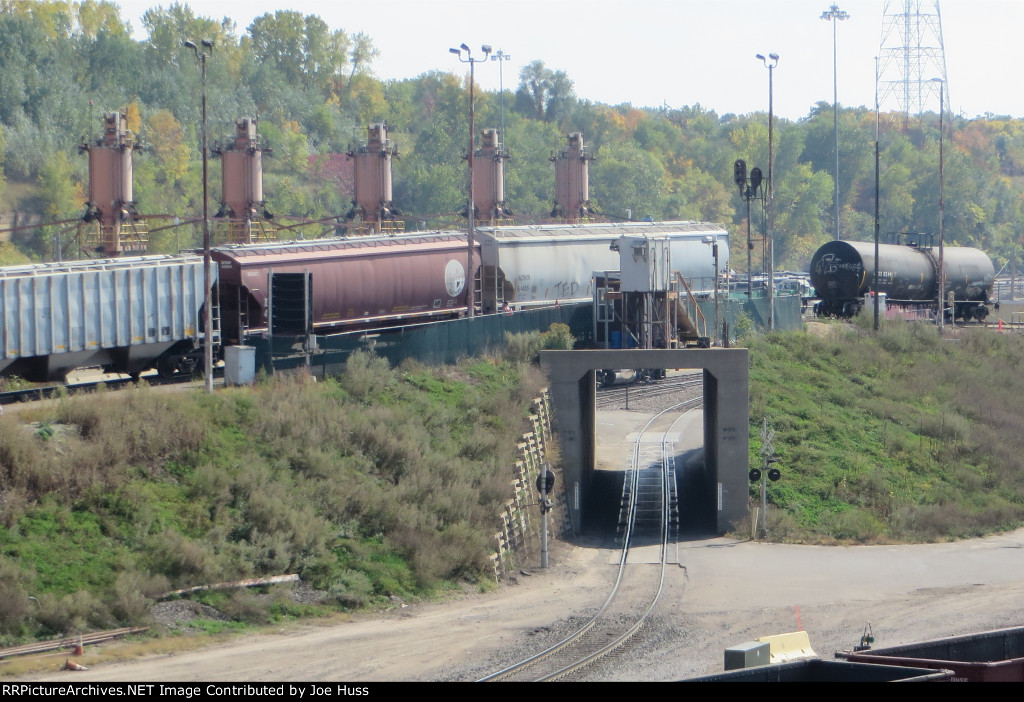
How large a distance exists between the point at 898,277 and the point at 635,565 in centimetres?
3328

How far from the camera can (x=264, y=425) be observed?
90.4 ft

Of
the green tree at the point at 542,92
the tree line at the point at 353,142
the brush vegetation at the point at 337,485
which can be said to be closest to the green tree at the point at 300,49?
the tree line at the point at 353,142

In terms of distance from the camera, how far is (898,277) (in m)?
57.2

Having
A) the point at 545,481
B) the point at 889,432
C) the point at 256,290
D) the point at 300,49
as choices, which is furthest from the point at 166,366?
the point at 300,49

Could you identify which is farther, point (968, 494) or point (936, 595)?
point (968, 494)

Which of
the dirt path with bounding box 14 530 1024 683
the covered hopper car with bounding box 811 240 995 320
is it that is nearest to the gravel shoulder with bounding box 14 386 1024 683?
the dirt path with bounding box 14 530 1024 683

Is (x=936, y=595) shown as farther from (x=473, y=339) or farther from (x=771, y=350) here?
(x=771, y=350)

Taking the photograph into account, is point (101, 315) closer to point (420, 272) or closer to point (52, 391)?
point (52, 391)

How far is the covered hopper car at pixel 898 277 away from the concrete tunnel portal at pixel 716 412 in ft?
67.4

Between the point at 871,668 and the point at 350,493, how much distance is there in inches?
619

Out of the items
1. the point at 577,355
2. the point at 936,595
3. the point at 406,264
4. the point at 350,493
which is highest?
the point at 406,264

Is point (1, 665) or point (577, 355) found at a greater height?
point (577, 355)

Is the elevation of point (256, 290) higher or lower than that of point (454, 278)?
lower
